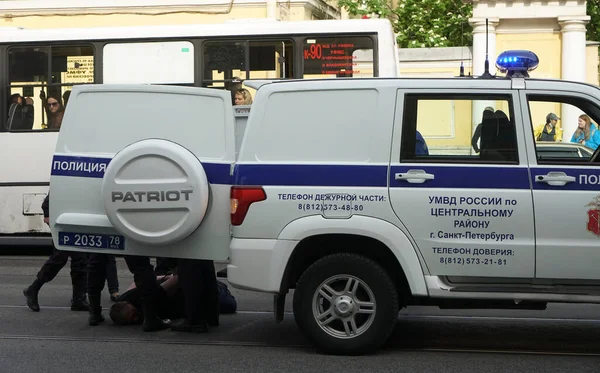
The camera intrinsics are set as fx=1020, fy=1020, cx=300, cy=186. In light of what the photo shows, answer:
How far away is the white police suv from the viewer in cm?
696

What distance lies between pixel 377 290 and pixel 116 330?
2503 millimetres

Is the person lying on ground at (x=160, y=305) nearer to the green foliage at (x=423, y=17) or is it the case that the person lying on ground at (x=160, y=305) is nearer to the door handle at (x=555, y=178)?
the door handle at (x=555, y=178)

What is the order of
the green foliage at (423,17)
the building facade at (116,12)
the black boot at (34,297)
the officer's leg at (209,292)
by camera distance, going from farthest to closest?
the green foliage at (423,17)
the building facade at (116,12)
the black boot at (34,297)
the officer's leg at (209,292)

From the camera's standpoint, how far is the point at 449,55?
22.0 metres

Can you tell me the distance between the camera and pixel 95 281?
338 inches

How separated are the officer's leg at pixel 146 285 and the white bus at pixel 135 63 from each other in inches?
231

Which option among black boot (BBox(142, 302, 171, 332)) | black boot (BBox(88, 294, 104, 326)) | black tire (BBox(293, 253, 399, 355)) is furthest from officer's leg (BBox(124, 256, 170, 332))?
black tire (BBox(293, 253, 399, 355))

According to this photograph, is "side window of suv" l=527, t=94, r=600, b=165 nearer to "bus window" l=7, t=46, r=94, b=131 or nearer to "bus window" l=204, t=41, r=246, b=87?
"bus window" l=204, t=41, r=246, b=87

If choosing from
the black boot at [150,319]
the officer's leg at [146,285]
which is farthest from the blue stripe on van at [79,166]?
the black boot at [150,319]

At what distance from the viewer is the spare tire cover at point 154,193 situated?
24.3 ft

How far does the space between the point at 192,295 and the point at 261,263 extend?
1.18m

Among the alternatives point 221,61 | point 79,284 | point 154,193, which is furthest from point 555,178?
point 221,61

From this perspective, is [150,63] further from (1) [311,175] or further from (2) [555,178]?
(2) [555,178]

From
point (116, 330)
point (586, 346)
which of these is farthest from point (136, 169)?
point (586, 346)
